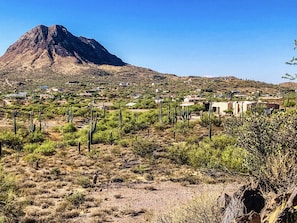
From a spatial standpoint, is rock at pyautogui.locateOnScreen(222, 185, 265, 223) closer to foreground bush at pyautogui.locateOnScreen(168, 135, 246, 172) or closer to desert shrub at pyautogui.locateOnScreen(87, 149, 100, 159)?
foreground bush at pyautogui.locateOnScreen(168, 135, 246, 172)

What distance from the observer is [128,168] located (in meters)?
21.9

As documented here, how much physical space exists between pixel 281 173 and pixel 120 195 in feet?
29.5

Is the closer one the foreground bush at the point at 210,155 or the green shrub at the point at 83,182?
the green shrub at the point at 83,182

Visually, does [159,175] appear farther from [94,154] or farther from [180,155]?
[94,154]

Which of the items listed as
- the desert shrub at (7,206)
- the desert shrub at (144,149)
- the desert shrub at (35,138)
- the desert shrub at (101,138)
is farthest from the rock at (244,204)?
the desert shrub at (35,138)

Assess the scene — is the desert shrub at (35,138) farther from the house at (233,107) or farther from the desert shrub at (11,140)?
the house at (233,107)

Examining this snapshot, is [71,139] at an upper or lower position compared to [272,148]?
lower

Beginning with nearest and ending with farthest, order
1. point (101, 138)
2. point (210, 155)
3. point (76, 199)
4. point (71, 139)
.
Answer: point (76, 199) < point (210, 155) < point (101, 138) < point (71, 139)

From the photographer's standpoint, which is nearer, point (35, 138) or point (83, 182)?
point (83, 182)

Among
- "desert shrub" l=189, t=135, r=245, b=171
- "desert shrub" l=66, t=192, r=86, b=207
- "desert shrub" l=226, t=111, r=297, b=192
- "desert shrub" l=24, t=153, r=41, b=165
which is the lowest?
"desert shrub" l=24, t=153, r=41, b=165

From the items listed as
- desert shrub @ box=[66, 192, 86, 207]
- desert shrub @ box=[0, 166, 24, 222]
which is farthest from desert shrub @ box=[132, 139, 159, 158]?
desert shrub @ box=[0, 166, 24, 222]

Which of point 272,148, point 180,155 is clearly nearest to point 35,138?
point 180,155

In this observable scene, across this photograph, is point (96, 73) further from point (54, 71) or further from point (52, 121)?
point (52, 121)

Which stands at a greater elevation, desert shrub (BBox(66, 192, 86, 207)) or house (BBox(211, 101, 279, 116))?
house (BBox(211, 101, 279, 116))
